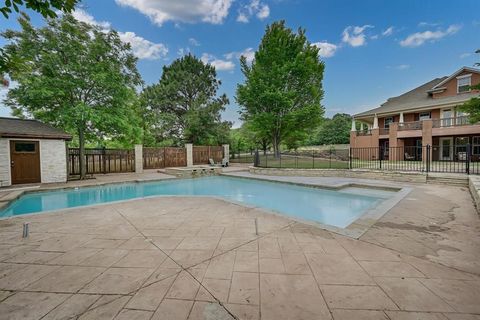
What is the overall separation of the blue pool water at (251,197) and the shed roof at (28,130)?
9.83 ft

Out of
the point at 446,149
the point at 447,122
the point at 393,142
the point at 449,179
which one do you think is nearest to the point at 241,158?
the point at 393,142

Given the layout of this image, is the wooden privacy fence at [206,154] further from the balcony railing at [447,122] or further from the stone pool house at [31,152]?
the balcony railing at [447,122]

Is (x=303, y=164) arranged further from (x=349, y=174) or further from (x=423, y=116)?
(x=423, y=116)

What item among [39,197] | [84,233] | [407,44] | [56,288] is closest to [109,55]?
[39,197]

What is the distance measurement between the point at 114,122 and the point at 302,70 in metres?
14.8

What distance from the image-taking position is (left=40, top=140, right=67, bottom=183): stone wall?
1033cm

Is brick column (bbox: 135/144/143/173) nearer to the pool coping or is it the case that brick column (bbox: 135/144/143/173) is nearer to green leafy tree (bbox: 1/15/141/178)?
green leafy tree (bbox: 1/15/141/178)

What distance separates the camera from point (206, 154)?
20250 mm

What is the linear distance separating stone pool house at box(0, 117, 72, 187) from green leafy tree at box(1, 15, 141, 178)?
0.75 meters

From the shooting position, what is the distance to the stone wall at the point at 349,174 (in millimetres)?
9312

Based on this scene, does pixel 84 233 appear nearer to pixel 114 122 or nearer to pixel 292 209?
pixel 292 209

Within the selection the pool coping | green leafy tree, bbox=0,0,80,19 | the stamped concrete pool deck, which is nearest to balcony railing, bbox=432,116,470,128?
the pool coping

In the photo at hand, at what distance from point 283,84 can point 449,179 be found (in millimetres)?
13349

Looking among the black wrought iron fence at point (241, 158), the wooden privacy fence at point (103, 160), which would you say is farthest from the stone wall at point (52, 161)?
the black wrought iron fence at point (241, 158)
